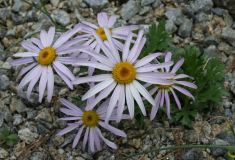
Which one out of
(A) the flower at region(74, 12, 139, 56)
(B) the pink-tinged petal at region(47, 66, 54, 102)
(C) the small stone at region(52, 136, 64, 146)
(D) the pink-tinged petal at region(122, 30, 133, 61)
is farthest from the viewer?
(C) the small stone at region(52, 136, 64, 146)

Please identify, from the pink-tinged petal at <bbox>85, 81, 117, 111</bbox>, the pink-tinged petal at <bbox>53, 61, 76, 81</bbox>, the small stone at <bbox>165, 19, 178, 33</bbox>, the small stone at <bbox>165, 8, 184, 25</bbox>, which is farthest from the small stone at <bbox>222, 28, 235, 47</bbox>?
the pink-tinged petal at <bbox>53, 61, 76, 81</bbox>

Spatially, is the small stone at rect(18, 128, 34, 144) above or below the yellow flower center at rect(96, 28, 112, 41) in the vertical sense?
below

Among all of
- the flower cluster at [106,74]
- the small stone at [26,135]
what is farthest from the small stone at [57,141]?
the flower cluster at [106,74]

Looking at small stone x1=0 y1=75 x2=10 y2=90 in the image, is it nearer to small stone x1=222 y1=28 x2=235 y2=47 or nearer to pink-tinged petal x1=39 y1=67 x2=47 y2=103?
pink-tinged petal x1=39 y1=67 x2=47 y2=103

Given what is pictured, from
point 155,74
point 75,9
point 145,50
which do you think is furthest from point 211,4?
point 155,74

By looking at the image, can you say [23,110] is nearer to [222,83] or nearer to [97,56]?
[97,56]

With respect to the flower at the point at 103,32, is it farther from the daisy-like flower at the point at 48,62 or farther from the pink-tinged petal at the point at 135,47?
the pink-tinged petal at the point at 135,47
